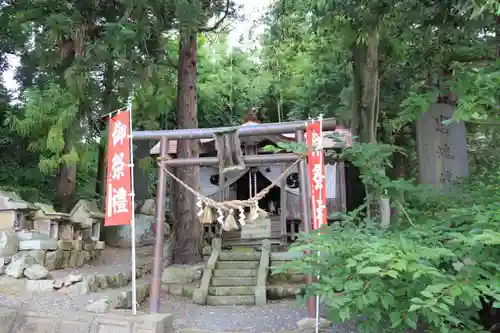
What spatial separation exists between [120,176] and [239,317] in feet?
10.1

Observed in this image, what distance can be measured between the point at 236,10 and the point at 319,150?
630 centimetres

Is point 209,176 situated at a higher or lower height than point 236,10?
lower

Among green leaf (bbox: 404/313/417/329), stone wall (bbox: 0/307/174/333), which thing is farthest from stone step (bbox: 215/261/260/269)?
green leaf (bbox: 404/313/417/329)

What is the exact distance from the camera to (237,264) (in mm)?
10195

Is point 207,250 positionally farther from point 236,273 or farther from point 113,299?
point 113,299

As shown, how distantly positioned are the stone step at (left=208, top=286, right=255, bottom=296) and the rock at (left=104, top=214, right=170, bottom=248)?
4401mm

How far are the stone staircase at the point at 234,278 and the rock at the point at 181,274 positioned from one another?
290mm

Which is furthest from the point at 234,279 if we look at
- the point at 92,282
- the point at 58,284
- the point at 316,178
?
the point at 316,178

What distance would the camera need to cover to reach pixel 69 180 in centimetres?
1148

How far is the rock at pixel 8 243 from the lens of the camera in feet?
26.3

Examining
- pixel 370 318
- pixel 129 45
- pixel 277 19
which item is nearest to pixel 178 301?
pixel 129 45

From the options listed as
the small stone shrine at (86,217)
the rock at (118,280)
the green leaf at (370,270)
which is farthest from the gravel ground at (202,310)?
the green leaf at (370,270)

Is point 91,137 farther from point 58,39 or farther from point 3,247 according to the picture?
point 3,247

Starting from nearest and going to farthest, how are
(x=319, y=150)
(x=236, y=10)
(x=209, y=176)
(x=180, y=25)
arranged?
1. (x=319, y=150)
2. (x=180, y=25)
3. (x=236, y=10)
4. (x=209, y=176)
